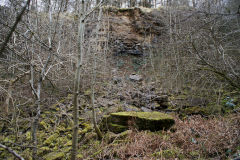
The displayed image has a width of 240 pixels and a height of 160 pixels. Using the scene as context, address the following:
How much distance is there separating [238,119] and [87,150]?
12.4 feet

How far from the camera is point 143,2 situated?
19219mm

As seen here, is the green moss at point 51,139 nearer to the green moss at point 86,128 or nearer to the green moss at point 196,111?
Result: the green moss at point 86,128

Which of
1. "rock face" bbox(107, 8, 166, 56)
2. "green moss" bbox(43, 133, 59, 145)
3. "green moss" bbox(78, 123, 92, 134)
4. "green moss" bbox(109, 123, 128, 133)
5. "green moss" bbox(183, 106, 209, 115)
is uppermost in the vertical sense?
"rock face" bbox(107, 8, 166, 56)

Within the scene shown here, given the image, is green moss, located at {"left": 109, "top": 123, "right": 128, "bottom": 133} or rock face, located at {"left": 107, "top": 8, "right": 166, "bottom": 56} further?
rock face, located at {"left": 107, "top": 8, "right": 166, "bottom": 56}

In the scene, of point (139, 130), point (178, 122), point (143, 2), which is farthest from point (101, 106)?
point (143, 2)

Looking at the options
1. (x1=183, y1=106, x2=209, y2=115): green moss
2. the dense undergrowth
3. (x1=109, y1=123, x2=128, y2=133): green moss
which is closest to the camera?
the dense undergrowth

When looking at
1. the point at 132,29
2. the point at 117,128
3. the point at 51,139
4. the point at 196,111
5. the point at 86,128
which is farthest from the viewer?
the point at 132,29

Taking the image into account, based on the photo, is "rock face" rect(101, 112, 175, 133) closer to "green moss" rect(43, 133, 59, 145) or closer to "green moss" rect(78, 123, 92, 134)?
"green moss" rect(78, 123, 92, 134)

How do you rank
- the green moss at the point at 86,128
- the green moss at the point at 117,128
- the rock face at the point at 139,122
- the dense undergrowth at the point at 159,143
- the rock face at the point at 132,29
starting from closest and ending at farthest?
the dense undergrowth at the point at 159,143
the rock face at the point at 139,122
the green moss at the point at 117,128
the green moss at the point at 86,128
the rock face at the point at 132,29

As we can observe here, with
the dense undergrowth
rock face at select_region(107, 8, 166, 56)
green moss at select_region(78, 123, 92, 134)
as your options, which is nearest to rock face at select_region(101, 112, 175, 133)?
the dense undergrowth

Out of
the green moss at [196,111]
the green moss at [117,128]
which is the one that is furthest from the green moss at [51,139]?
the green moss at [196,111]

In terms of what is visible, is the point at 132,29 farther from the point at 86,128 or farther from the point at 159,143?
the point at 159,143

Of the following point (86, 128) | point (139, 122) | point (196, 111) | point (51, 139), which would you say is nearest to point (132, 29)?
point (196, 111)

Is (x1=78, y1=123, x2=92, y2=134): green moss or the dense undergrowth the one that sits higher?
the dense undergrowth
